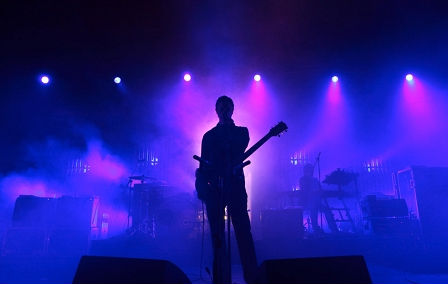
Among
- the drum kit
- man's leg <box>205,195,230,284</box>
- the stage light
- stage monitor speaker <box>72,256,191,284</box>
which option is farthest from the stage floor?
the stage light

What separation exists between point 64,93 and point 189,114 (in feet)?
15.1

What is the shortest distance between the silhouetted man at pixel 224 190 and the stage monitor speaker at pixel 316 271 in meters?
0.74

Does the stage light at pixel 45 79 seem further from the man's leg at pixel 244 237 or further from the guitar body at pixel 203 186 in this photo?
the man's leg at pixel 244 237

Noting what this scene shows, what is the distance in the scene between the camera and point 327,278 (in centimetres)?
199

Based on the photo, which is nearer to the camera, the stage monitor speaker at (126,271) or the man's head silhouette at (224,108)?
the stage monitor speaker at (126,271)

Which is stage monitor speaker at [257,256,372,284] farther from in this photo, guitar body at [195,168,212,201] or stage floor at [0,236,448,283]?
stage floor at [0,236,448,283]

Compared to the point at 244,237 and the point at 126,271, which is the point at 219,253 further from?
the point at 126,271

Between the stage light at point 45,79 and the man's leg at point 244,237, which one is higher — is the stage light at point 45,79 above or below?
above

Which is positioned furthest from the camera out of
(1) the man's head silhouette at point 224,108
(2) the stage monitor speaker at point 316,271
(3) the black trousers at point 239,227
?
(1) the man's head silhouette at point 224,108

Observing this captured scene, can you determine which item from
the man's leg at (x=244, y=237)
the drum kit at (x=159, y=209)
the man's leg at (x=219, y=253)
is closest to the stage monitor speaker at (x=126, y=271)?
the man's leg at (x=219, y=253)

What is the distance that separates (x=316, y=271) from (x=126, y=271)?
1.28m

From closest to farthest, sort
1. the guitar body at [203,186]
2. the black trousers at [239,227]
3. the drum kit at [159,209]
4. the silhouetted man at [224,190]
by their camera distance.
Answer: the silhouetted man at [224,190] → the black trousers at [239,227] → the guitar body at [203,186] → the drum kit at [159,209]

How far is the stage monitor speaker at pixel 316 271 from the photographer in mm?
1931

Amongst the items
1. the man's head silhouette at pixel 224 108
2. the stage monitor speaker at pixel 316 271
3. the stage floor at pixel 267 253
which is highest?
the man's head silhouette at pixel 224 108
